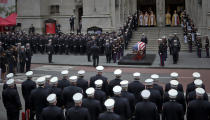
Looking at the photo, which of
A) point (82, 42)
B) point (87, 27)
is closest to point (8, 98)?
point (82, 42)

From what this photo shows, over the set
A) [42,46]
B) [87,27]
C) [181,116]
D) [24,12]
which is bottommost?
[181,116]

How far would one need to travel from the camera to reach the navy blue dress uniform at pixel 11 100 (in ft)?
33.2

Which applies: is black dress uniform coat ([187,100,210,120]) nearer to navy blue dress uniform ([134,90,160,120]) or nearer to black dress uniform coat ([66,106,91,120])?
navy blue dress uniform ([134,90,160,120])

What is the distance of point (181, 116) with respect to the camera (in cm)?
791

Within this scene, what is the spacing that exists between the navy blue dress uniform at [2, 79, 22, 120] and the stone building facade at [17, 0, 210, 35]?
22021 mm

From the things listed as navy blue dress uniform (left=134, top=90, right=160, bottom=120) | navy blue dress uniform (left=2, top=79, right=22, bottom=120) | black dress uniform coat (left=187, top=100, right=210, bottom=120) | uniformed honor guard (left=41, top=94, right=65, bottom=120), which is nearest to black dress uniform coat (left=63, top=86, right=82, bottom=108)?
navy blue dress uniform (left=2, top=79, right=22, bottom=120)

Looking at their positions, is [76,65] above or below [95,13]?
below

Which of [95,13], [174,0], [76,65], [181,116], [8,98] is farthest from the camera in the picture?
[174,0]

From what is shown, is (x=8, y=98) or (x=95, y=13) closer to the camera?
(x=8, y=98)

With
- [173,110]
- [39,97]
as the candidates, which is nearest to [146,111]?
[173,110]

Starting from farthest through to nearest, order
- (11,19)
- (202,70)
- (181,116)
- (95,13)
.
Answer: (95,13), (202,70), (11,19), (181,116)

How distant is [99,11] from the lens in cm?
3341

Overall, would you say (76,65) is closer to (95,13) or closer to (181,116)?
(95,13)

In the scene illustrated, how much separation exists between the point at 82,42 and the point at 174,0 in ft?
51.7
